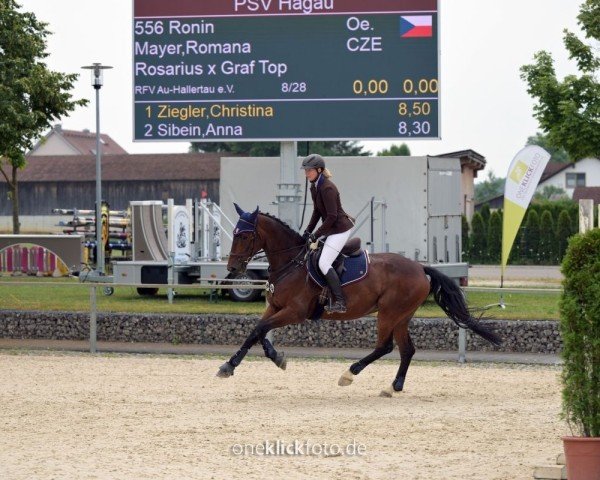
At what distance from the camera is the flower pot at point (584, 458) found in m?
8.41

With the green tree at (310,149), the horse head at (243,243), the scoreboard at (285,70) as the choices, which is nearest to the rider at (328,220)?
the horse head at (243,243)

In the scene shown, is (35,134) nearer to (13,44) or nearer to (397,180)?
(13,44)

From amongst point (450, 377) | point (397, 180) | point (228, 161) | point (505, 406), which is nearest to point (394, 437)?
point (505, 406)

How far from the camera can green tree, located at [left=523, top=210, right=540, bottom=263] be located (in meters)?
49.8

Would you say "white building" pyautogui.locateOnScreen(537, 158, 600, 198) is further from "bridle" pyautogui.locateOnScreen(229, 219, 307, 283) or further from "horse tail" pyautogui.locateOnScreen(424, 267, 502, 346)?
"bridle" pyautogui.locateOnScreen(229, 219, 307, 283)

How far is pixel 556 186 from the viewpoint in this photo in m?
105

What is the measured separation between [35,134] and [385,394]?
13.4m

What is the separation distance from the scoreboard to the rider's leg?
8281 millimetres

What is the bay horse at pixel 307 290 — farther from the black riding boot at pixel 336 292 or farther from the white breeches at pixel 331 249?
the white breeches at pixel 331 249

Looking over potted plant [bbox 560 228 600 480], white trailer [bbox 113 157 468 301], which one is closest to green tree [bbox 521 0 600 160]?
white trailer [bbox 113 157 468 301]

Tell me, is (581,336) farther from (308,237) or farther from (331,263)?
(308,237)

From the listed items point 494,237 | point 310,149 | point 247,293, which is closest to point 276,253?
point 247,293

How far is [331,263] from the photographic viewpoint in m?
14.0

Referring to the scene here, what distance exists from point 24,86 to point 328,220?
1245 centimetres
